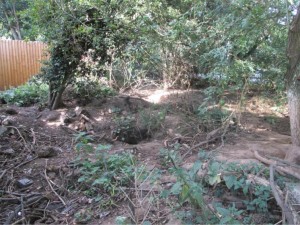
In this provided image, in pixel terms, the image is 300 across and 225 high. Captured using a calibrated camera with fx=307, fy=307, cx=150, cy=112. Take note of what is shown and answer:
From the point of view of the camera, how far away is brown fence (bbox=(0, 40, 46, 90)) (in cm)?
1076

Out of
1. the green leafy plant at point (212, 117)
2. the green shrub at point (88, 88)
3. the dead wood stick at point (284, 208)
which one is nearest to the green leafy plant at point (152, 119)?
the green leafy plant at point (212, 117)

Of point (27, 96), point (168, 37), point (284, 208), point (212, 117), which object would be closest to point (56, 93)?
point (27, 96)

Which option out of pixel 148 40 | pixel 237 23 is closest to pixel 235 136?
pixel 237 23

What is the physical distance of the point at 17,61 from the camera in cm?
1099

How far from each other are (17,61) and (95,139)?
697cm

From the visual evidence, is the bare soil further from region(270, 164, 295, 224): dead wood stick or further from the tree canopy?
region(270, 164, 295, 224): dead wood stick

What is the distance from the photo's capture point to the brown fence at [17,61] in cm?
1076

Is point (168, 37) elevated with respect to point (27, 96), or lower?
elevated

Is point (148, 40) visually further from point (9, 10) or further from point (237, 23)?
point (9, 10)

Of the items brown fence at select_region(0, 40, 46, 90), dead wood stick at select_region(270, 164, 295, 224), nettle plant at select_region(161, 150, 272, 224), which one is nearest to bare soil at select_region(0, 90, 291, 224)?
nettle plant at select_region(161, 150, 272, 224)

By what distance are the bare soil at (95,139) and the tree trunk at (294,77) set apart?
46 centimetres

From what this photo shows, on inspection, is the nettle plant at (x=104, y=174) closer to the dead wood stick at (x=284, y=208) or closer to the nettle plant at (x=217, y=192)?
the nettle plant at (x=217, y=192)

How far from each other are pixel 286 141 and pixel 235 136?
0.88 meters

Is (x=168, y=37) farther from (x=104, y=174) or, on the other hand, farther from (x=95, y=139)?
(x=104, y=174)
